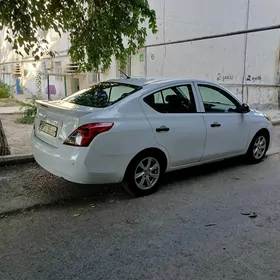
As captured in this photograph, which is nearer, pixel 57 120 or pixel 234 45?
pixel 57 120

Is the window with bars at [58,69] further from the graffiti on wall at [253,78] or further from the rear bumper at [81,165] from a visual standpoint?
the rear bumper at [81,165]

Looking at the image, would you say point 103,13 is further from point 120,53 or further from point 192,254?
point 192,254

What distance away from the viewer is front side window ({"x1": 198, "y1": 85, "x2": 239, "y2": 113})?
15.5 feet

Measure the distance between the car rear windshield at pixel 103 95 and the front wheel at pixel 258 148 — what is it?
2.49 metres

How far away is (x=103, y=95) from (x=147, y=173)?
4.02 feet

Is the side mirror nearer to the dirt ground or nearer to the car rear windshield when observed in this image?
the car rear windshield

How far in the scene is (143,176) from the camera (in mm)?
4078

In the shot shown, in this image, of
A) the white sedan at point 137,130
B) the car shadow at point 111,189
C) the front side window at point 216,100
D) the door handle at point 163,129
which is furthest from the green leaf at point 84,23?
the car shadow at point 111,189

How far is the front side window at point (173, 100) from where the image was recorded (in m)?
4.13

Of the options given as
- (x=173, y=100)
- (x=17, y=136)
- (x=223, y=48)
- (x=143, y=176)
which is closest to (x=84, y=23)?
(x=173, y=100)

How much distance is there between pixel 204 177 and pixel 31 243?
281 centimetres

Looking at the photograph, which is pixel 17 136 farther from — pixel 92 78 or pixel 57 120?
pixel 92 78

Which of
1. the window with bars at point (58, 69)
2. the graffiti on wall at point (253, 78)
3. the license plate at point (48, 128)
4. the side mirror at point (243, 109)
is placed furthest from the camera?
the window with bars at point (58, 69)

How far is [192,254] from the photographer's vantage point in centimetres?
283
